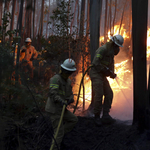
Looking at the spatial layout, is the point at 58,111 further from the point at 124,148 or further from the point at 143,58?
the point at 143,58

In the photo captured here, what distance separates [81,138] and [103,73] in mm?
1625

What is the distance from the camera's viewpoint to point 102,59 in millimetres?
4371

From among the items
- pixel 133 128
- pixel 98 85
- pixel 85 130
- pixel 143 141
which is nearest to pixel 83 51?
pixel 98 85

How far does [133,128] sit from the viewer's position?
346cm

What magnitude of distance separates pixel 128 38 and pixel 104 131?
6678mm

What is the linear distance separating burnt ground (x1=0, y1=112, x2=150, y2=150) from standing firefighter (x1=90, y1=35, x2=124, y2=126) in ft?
1.21

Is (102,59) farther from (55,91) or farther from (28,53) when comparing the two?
(28,53)

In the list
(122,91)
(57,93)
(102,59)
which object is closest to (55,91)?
(57,93)

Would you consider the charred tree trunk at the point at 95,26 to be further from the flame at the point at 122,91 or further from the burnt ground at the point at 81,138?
the burnt ground at the point at 81,138

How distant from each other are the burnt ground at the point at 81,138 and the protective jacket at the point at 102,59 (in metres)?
1.37

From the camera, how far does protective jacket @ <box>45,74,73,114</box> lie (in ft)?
9.46

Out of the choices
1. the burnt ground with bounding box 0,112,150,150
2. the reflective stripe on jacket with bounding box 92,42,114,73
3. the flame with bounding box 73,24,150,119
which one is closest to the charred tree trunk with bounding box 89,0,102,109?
the flame with bounding box 73,24,150,119

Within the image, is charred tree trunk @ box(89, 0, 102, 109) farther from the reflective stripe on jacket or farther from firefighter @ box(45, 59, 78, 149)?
firefighter @ box(45, 59, 78, 149)

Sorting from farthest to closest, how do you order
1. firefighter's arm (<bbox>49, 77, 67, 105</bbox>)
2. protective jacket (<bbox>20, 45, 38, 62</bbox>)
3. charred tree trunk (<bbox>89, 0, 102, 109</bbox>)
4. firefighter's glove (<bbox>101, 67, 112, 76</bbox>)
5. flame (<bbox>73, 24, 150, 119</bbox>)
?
protective jacket (<bbox>20, 45, 38, 62</bbox>), charred tree trunk (<bbox>89, 0, 102, 109</bbox>), flame (<bbox>73, 24, 150, 119</bbox>), firefighter's glove (<bbox>101, 67, 112, 76</bbox>), firefighter's arm (<bbox>49, 77, 67, 105</bbox>)
